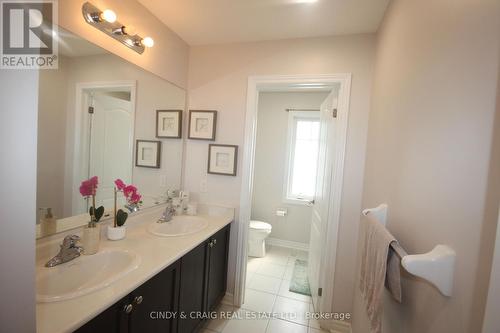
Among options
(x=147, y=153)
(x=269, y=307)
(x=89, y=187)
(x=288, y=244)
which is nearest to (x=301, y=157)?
(x=288, y=244)

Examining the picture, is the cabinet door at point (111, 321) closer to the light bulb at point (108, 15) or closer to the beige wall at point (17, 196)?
the beige wall at point (17, 196)

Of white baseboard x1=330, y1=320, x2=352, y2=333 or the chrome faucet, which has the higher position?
the chrome faucet

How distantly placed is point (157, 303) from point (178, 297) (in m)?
0.20

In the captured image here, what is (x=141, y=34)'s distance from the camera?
1611 millimetres

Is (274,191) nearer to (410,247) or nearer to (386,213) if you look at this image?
(386,213)

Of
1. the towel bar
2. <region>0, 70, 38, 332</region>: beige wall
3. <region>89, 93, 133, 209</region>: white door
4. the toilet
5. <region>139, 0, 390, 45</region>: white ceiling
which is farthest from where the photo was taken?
the toilet

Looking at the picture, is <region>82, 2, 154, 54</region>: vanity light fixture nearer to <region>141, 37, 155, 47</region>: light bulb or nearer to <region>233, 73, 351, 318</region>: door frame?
<region>141, 37, 155, 47</region>: light bulb

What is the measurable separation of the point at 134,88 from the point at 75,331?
1502 mm

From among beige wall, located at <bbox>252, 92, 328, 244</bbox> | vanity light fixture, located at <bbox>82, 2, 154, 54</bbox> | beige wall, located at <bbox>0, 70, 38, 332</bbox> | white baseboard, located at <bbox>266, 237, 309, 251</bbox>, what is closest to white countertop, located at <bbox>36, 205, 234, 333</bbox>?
beige wall, located at <bbox>0, 70, 38, 332</bbox>

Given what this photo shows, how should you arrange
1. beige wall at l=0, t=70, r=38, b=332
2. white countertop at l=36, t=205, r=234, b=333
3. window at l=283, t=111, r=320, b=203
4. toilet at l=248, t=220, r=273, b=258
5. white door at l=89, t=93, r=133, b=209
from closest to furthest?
beige wall at l=0, t=70, r=38, b=332
white countertop at l=36, t=205, r=234, b=333
white door at l=89, t=93, r=133, b=209
toilet at l=248, t=220, r=273, b=258
window at l=283, t=111, r=320, b=203

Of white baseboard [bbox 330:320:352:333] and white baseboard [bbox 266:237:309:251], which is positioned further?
white baseboard [bbox 266:237:309:251]

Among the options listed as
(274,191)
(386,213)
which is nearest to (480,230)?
(386,213)

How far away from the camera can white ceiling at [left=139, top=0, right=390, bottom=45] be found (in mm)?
1463

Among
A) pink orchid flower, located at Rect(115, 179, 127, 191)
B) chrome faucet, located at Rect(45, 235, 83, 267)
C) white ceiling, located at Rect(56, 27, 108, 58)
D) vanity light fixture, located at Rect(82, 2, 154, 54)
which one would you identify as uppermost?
vanity light fixture, located at Rect(82, 2, 154, 54)
